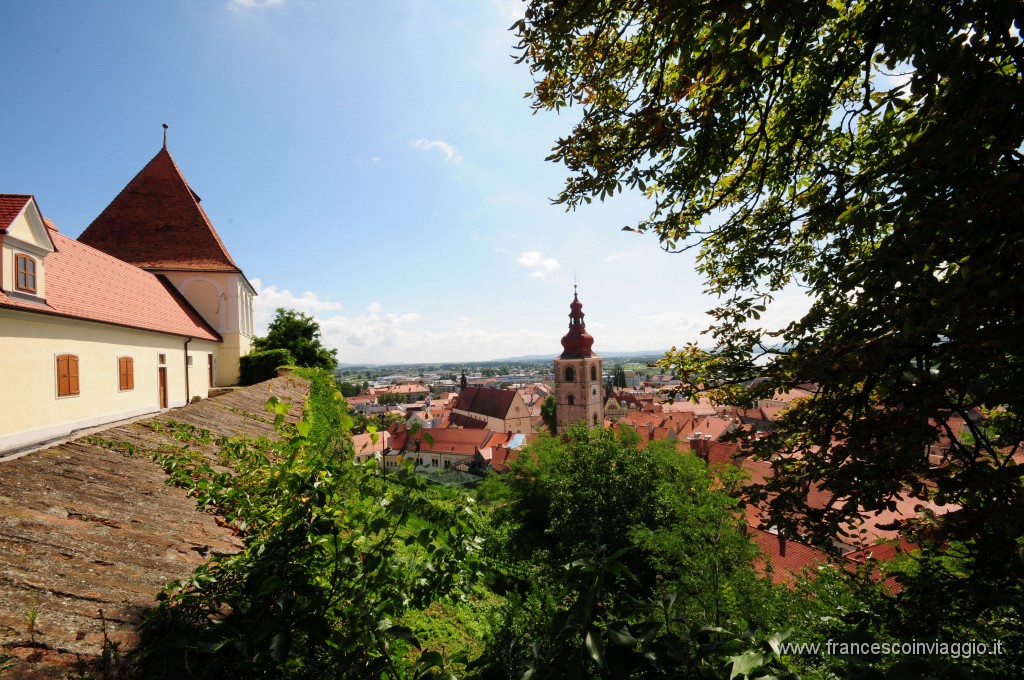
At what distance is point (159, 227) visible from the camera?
18.7 meters

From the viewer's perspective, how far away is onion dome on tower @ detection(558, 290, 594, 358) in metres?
48.0

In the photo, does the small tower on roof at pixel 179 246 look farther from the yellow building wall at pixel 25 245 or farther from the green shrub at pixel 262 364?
the yellow building wall at pixel 25 245

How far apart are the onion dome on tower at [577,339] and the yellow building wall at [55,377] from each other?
3794cm

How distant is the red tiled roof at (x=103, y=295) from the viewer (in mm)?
9766

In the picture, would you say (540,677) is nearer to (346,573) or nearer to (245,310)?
(346,573)

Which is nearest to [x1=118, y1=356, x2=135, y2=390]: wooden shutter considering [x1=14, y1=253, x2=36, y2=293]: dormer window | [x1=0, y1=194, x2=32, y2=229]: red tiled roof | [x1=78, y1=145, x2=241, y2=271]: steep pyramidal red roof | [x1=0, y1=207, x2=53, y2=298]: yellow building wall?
[x1=0, y1=207, x2=53, y2=298]: yellow building wall

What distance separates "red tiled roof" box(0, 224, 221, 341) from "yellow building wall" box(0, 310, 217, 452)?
10.2 inches

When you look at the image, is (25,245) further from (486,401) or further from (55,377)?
(486,401)

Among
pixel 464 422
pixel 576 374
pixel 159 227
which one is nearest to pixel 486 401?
pixel 464 422

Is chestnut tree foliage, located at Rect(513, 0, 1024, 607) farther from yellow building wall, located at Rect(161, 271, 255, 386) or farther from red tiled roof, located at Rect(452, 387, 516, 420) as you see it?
red tiled roof, located at Rect(452, 387, 516, 420)

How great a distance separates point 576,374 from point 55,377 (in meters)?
42.1

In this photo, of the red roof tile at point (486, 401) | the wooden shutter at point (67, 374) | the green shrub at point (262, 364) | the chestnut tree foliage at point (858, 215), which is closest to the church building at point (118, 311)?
the wooden shutter at point (67, 374)

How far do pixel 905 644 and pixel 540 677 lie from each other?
2203 millimetres

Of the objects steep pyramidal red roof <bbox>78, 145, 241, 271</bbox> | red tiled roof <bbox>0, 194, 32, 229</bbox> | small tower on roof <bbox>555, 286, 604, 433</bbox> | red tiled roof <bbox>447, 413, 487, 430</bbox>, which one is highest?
steep pyramidal red roof <bbox>78, 145, 241, 271</bbox>
